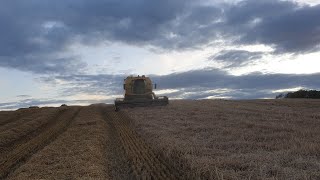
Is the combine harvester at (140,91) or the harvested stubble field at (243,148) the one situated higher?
the combine harvester at (140,91)

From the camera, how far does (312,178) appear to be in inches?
453

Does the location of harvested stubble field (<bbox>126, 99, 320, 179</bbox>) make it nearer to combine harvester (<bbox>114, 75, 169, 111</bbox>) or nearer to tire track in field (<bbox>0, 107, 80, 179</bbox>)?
tire track in field (<bbox>0, 107, 80, 179</bbox>)

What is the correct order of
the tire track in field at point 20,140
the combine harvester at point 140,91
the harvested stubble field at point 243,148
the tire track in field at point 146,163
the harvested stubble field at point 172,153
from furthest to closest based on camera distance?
the combine harvester at point 140,91
the tire track in field at point 20,140
the tire track in field at point 146,163
the harvested stubble field at point 172,153
the harvested stubble field at point 243,148

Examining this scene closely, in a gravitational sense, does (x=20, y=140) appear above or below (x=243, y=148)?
above

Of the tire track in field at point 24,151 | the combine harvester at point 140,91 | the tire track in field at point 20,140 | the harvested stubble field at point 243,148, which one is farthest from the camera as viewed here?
the combine harvester at point 140,91

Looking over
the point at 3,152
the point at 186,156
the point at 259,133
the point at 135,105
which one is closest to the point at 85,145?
the point at 3,152

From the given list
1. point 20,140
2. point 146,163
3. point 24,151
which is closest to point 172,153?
point 146,163

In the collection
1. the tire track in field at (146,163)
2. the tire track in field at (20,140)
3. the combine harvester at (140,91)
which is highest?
the combine harvester at (140,91)

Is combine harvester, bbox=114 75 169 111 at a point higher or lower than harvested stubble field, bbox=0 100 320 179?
higher

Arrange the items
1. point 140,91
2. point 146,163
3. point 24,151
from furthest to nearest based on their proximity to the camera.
A: point 140,91 → point 24,151 → point 146,163

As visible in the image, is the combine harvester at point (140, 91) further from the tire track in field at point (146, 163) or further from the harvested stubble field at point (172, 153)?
the tire track in field at point (146, 163)

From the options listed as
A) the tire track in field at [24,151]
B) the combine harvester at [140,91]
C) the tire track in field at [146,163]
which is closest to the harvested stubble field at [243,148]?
the tire track in field at [146,163]

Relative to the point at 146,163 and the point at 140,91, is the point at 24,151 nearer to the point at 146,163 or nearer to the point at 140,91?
the point at 146,163

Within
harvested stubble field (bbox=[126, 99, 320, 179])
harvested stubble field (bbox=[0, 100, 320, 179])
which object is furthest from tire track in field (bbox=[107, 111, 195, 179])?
harvested stubble field (bbox=[126, 99, 320, 179])
